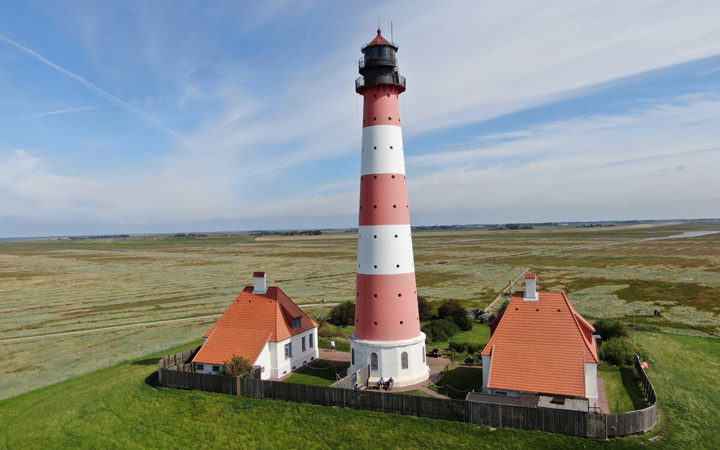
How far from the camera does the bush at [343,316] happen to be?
39531 millimetres

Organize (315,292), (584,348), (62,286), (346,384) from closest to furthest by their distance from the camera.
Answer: (584,348) < (346,384) < (315,292) < (62,286)

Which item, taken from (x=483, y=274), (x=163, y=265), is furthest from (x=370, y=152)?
(x=163, y=265)

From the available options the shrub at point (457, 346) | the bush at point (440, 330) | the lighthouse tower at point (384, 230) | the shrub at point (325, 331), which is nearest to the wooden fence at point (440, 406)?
the lighthouse tower at point (384, 230)

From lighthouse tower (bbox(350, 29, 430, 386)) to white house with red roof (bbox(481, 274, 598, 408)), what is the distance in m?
4.50

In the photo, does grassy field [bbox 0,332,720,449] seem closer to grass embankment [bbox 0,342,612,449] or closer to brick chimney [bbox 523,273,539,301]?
grass embankment [bbox 0,342,612,449]

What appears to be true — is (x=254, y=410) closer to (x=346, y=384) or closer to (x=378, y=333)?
(x=346, y=384)

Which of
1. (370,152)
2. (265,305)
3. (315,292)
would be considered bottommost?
(315,292)

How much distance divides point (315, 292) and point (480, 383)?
39108 millimetres

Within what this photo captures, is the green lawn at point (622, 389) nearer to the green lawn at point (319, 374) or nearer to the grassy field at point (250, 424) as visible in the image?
the grassy field at point (250, 424)

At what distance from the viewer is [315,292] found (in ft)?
200

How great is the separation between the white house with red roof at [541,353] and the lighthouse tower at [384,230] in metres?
4.50

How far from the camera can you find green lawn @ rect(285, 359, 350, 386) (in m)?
25.1

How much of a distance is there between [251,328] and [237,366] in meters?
2.87

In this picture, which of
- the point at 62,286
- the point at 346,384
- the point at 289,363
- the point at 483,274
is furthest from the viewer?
the point at 483,274
